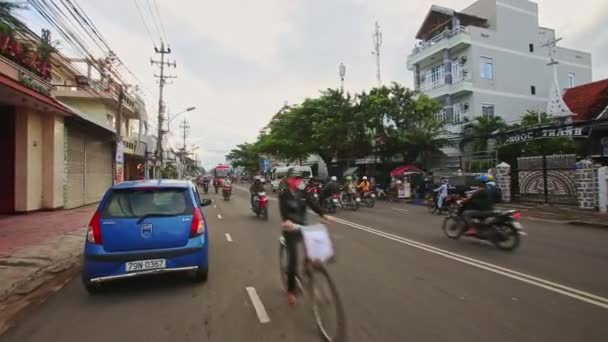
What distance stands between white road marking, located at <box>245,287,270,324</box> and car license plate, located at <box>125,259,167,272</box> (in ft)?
3.95

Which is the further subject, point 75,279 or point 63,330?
point 75,279

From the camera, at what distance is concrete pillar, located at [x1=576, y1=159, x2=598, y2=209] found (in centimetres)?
1562

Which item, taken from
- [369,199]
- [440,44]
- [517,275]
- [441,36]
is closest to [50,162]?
[369,199]

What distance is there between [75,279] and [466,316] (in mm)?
5972

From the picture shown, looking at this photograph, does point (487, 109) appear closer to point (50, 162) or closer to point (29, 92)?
point (50, 162)

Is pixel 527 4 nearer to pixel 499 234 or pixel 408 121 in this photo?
pixel 408 121

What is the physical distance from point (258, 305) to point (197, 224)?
155 centimetres

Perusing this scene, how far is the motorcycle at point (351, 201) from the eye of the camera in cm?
1885

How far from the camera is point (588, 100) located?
2666 cm

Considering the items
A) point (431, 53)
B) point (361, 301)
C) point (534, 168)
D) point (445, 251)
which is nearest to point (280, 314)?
point (361, 301)

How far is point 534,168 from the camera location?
19312 mm

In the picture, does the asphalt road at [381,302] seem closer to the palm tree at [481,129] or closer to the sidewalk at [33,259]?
the sidewalk at [33,259]

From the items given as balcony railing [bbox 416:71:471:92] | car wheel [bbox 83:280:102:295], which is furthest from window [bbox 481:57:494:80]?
car wheel [bbox 83:280:102:295]

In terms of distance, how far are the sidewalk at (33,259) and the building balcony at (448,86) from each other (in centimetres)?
2535
